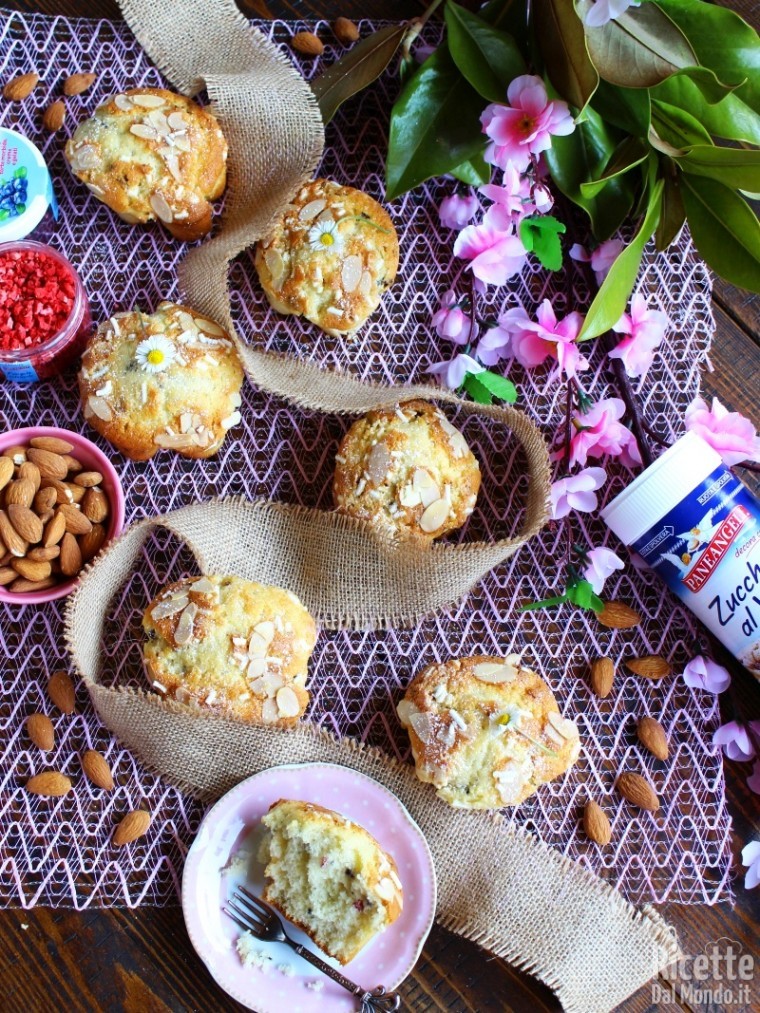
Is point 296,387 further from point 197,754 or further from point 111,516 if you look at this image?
point 197,754

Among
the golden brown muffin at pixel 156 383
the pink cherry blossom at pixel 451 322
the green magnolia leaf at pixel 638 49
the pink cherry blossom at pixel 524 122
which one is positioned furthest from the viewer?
the pink cherry blossom at pixel 451 322

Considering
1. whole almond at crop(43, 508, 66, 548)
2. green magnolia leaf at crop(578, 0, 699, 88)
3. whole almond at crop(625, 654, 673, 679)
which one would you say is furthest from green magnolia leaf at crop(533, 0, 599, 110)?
whole almond at crop(43, 508, 66, 548)

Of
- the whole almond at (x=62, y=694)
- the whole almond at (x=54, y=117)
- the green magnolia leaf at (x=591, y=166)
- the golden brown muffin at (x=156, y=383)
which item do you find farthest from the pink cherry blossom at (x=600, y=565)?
the whole almond at (x=54, y=117)

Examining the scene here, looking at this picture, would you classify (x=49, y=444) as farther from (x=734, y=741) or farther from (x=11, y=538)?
(x=734, y=741)

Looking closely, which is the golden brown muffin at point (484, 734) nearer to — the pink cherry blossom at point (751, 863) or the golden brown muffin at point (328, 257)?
the pink cherry blossom at point (751, 863)

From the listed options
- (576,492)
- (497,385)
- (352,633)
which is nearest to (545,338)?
(497,385)

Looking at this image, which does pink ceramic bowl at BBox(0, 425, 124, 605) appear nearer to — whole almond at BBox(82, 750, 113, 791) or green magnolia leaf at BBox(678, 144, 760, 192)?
whole almond at BBox(82, 750, 113, 791)
